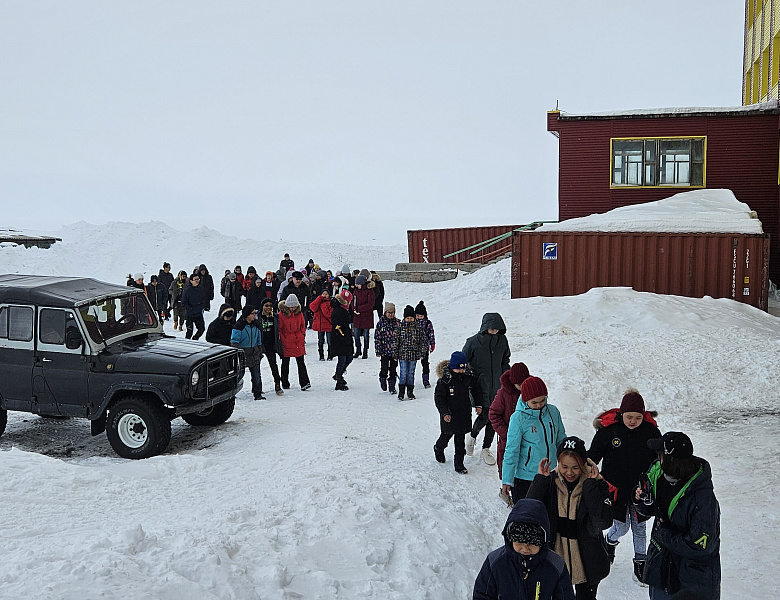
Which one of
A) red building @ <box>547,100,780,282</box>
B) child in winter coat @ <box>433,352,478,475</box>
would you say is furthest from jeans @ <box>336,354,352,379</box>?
red building @ <box>547,100,780,282</box>

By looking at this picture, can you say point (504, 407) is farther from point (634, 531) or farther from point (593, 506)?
point (593, 506)

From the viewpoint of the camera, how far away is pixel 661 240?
60.6 ft


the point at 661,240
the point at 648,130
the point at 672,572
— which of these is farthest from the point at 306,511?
the point at 648,130

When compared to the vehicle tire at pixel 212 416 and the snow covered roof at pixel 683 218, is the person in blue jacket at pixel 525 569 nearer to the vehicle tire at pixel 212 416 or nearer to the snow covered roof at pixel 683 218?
the vehicle tire at pixel 212 416

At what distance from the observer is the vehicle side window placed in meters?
9.09

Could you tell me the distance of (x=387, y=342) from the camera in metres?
11.7

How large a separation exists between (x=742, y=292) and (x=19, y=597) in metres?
17.9

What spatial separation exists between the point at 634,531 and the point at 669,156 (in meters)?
22.8

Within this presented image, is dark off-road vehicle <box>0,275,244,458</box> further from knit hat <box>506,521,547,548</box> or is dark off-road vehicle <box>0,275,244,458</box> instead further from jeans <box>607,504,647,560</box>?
knit hat <box>506,521,547,548</box>

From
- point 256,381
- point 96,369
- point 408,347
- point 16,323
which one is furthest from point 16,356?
point 408,347

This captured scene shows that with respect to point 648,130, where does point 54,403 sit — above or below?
below

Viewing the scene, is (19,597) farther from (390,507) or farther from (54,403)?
(54,403)

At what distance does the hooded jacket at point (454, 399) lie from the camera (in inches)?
309

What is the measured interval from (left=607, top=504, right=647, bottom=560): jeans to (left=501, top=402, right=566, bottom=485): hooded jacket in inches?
27.7
